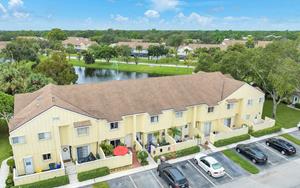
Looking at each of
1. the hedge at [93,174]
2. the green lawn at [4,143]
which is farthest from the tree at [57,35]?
the hedge at [93,174]

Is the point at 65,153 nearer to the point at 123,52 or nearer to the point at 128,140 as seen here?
the point at 128,140

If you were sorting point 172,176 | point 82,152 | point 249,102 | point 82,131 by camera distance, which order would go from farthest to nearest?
point 249,102, point 82,152, point 82,131, point 172,176

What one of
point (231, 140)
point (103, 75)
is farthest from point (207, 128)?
point (103, 75)

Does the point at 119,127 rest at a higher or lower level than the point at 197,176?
higher

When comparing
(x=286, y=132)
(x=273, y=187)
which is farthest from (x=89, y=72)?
(x=273, y=187)

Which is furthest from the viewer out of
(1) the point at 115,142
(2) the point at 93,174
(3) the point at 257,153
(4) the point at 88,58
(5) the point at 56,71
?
(4) the point at 88,58

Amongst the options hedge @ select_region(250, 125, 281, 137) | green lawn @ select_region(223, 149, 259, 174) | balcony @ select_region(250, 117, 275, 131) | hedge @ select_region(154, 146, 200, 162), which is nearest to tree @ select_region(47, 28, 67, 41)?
balcony @ select_region(250, 117, 275, 131)

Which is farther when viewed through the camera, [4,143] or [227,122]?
[227,122]
